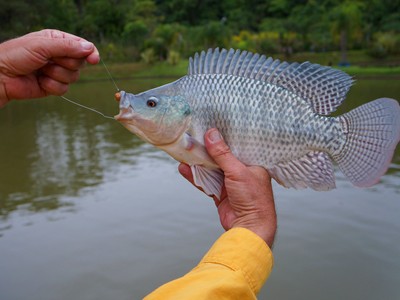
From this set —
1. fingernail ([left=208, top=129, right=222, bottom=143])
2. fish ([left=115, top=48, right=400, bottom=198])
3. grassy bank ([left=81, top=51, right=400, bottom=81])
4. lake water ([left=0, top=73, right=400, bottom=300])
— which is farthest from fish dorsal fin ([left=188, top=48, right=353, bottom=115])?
grassy bank ([left=81, top=51, right=400, bottom=81])

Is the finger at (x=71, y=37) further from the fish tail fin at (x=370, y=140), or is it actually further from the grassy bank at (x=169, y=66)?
the grassy bank at (x=169, y=66)

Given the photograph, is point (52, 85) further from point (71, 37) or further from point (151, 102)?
point (151, 102)

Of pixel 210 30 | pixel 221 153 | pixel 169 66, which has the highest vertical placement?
pixel 221 153

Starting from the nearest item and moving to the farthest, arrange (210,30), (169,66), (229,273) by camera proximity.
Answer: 1. (229,273)
2. (169,66)
3. (210,30)

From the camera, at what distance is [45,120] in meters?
15.0

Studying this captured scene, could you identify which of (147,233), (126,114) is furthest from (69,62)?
(147,233)

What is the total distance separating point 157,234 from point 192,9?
47227 millimetres

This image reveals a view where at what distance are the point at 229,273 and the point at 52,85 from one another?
A: 125 cm

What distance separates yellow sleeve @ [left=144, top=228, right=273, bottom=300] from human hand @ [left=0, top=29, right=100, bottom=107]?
934mm

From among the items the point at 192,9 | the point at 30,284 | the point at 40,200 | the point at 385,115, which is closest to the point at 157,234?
the point at 30,284

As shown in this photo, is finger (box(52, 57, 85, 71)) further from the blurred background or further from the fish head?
the blurred background

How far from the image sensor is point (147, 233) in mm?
6215

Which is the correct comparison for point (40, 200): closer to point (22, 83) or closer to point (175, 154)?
Result: point (22, 83)

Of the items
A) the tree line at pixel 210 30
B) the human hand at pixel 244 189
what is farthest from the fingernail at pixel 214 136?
the tree line at pixel 210 30
